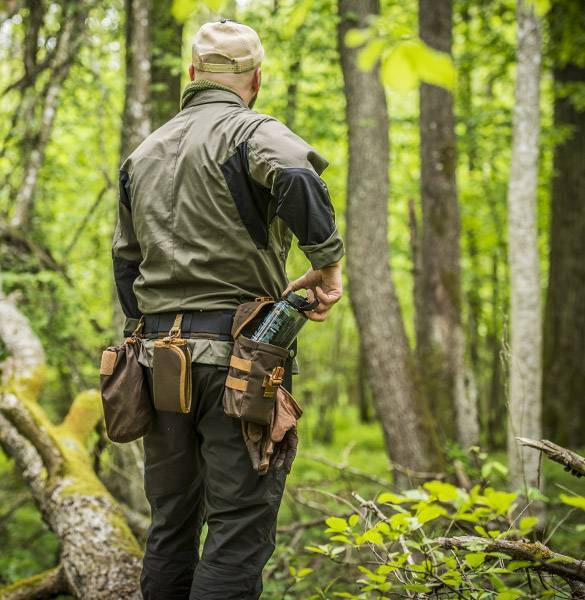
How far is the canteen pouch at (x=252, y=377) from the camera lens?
2268 mm

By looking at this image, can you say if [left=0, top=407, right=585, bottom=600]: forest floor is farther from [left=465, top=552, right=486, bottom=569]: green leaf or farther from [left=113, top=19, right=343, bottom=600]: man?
[left=113, top=19, right=343, bottom=600]: man

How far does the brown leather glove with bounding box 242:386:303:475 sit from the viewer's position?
2.32 m

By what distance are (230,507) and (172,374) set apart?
1.74 feet

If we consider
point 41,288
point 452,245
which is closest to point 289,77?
point 452,245

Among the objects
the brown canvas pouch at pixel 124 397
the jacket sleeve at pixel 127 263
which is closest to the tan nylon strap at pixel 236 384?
the brown canvas pouch at pixel 124 397

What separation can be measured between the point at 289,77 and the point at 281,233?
532 centimetres

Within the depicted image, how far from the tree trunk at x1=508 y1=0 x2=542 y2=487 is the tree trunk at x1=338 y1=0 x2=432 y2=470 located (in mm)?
1009

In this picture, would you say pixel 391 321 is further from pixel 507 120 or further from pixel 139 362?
pixel 507 120

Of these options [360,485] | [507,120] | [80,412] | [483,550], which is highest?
[507,120]

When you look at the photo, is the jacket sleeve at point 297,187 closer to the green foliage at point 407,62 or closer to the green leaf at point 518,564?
the green foliage at point 407,62

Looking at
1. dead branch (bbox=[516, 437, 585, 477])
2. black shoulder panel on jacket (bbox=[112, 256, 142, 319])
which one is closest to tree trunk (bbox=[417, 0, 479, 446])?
dead branch (bbox=[516, 437, 585, 477])

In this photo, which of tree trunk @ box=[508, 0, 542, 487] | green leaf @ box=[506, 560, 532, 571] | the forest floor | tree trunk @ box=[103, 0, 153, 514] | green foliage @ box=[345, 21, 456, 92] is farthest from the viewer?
tree trunk @ box=[508, 0, 542, 487]

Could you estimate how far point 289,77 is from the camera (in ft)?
24.3

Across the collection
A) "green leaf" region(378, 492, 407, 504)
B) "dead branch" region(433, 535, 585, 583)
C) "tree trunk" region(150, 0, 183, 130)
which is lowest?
"dead branch" region(433, 535, 585, 583)
